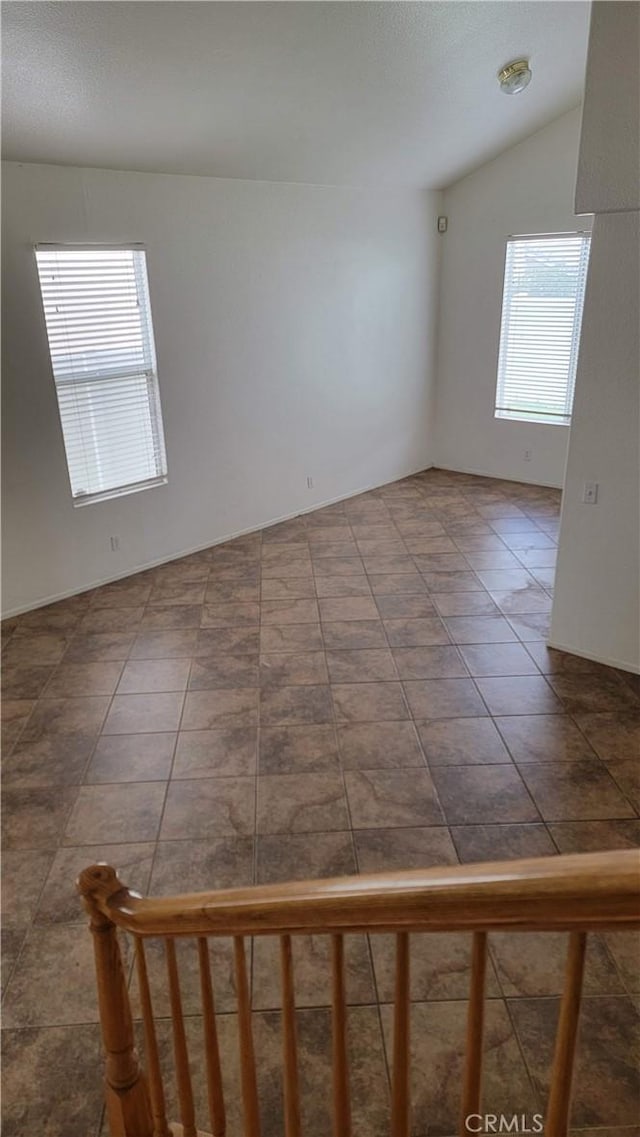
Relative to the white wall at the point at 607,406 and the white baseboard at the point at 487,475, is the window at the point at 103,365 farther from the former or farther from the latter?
the white baseboard at the point at 487,475

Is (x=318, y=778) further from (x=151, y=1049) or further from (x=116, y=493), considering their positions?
(x=116, y=493)

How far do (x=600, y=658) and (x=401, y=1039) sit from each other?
3.11 meters

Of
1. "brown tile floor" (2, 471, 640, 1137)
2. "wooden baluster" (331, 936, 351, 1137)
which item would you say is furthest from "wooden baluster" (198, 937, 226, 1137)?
"brown tile floor" (2, 471, 640, 1137)

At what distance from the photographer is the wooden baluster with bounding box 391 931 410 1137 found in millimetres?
869

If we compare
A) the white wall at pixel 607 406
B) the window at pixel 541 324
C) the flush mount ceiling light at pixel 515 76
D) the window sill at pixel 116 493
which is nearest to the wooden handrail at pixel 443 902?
the white wall at pixel 607 406

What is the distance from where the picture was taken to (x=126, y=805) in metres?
2.83

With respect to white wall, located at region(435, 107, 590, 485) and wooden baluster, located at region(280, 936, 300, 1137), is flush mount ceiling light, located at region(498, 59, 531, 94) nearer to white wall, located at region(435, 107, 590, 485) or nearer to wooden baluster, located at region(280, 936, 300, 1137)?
white wall, located at region(435, 107, 590, 485)

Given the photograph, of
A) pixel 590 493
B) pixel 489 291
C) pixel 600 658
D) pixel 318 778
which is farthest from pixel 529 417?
pixel 318 778

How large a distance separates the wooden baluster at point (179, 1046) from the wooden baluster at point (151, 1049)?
4 centimetres

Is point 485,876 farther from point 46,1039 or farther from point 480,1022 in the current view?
point 46,1039

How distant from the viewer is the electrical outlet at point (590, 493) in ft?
11.5

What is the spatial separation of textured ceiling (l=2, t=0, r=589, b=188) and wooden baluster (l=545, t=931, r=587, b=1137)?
3.31 meters

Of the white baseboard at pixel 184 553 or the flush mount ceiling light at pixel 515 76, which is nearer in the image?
the flush mount ceiling light at pixel 515 76

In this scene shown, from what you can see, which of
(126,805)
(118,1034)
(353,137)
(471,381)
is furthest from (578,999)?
(471,381)
